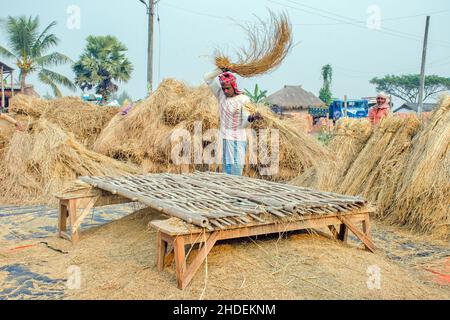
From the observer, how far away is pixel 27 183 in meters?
6.32

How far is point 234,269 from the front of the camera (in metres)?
3.04

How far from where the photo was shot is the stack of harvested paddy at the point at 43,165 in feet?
20.5

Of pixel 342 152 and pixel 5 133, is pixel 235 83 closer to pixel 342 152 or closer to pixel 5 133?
pixel 342 152

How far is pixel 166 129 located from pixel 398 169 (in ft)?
12.8

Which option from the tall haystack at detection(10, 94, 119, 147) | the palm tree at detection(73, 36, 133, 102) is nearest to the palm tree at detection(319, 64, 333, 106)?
the palm tree at detection(73, 36, 133, 102)

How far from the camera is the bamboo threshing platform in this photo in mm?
2812

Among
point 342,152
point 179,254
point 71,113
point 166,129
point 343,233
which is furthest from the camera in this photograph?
point 71,113

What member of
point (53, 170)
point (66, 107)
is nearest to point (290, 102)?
point (66, 107)

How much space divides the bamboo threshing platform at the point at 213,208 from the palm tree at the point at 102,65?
24.4m

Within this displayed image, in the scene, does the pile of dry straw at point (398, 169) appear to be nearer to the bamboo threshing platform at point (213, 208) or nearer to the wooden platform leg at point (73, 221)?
the bamboo threshing platform at point (213, 208)

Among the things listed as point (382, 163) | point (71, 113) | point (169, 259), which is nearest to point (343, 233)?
point (169, 259)

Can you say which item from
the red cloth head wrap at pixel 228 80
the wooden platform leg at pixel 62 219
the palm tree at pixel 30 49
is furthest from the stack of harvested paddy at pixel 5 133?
the palm tree at pixel 30 49

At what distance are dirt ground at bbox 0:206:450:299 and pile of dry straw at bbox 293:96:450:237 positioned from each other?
544 mm
